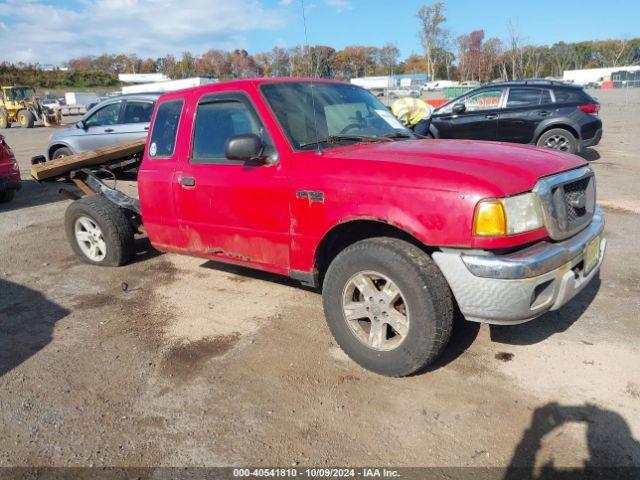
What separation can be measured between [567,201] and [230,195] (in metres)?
2.31

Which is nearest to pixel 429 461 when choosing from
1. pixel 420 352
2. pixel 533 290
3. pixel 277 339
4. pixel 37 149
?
pixel 420 352

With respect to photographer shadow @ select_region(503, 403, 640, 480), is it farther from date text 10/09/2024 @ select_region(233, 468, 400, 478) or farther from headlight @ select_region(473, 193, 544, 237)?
headlight @ select_region(473, 193, 544, 237)

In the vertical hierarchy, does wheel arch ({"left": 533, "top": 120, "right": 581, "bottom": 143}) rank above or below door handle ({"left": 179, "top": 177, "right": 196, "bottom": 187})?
below

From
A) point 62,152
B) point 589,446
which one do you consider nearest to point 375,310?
point 589,446

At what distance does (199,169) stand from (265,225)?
2.63 ft

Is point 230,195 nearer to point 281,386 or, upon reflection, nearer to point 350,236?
point 350,236

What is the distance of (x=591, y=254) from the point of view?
10.5ft

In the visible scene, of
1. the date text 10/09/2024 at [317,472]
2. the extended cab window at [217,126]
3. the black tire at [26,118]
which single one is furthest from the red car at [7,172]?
the black tire at [26,118]

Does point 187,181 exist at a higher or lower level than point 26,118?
lower

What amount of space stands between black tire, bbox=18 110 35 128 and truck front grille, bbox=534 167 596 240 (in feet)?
112

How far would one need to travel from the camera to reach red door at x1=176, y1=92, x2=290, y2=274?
355 centimetres

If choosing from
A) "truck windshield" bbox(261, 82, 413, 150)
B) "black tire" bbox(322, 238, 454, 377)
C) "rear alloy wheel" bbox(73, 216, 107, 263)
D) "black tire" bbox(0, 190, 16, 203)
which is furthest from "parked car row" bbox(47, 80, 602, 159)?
"black tire" bbox(322, 238, 454, 377)

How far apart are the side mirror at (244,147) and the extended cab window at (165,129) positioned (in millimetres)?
1110

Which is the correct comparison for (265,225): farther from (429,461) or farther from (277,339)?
(429,461)
